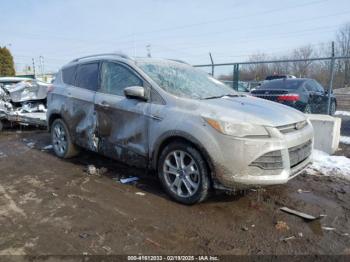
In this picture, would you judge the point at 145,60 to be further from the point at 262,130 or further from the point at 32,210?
the point at 32,210

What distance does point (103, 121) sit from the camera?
5156 mm

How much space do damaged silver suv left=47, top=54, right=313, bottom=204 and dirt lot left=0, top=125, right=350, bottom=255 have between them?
0.41 metres

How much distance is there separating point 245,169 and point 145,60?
2.38 metres

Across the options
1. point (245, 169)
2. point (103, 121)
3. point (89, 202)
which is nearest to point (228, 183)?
point (245, 169)

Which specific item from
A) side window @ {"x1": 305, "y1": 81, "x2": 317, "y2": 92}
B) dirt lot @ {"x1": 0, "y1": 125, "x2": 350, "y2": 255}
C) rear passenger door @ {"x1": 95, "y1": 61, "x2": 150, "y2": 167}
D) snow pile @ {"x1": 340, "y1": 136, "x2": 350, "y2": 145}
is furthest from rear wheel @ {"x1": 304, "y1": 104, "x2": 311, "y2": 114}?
rear passenger door @ {"x1": 95, "y1": 61, "x2": 150, "y2": 167}

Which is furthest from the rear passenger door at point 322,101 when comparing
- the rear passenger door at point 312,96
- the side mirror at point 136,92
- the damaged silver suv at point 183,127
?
the side mirror at point 136,92

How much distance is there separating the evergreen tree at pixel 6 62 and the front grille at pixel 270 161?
50767mm


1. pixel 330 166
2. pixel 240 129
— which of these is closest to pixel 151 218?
pixel 240 129

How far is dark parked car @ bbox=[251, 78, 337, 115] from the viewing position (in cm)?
907

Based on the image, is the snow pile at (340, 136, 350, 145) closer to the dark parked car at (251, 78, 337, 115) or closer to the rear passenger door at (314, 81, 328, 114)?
the dark parked car at (251, 78, 337, 115)

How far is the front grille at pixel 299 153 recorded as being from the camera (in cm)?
397

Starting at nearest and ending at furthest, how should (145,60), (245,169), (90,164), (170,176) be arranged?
(245,169), (170,176), (145,60), (90,164)

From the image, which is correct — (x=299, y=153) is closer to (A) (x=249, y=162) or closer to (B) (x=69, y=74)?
(A) (x=249, y=162)

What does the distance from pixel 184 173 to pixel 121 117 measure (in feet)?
4.41
